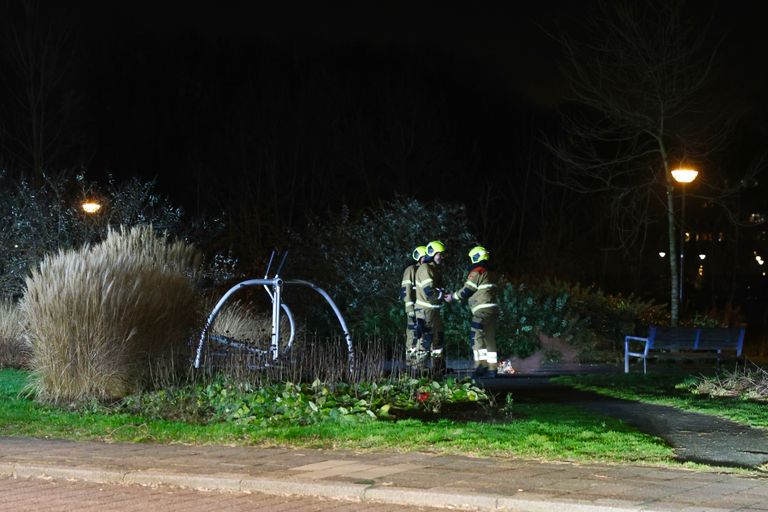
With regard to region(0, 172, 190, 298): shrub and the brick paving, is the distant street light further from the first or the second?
the brick paving

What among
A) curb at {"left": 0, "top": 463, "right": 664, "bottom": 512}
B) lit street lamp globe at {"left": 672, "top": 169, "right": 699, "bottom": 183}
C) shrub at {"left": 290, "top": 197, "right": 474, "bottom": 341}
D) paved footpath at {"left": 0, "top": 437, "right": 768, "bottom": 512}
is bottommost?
curb at {"left": 0, "top": 463, "right": 664, "bottom": 512}

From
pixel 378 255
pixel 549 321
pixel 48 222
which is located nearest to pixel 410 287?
pixel 549 321

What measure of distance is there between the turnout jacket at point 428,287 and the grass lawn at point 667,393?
89.7 inches

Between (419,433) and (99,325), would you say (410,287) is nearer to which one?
(99,325)

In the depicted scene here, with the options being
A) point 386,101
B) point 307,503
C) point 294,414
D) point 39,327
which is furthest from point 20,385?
point 386,101

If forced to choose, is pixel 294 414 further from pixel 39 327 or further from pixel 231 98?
pixel 231 98

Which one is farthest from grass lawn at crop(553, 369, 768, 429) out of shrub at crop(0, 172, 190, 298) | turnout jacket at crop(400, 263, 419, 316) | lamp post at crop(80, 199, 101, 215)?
lamp post at crop(80, 199, 101, 215)

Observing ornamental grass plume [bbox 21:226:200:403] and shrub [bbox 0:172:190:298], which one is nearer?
ornamental grass plume [bbox 21:226:200:403]

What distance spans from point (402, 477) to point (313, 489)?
2.22 feet

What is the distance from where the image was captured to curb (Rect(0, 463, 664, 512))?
22.5 ft

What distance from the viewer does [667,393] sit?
1299 cm

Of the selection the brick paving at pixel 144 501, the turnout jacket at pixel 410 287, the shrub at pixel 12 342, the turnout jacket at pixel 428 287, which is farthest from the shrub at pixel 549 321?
the brick paving at pixel 144 501

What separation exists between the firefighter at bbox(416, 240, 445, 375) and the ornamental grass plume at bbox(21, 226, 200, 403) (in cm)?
403

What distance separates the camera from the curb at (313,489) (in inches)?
270
